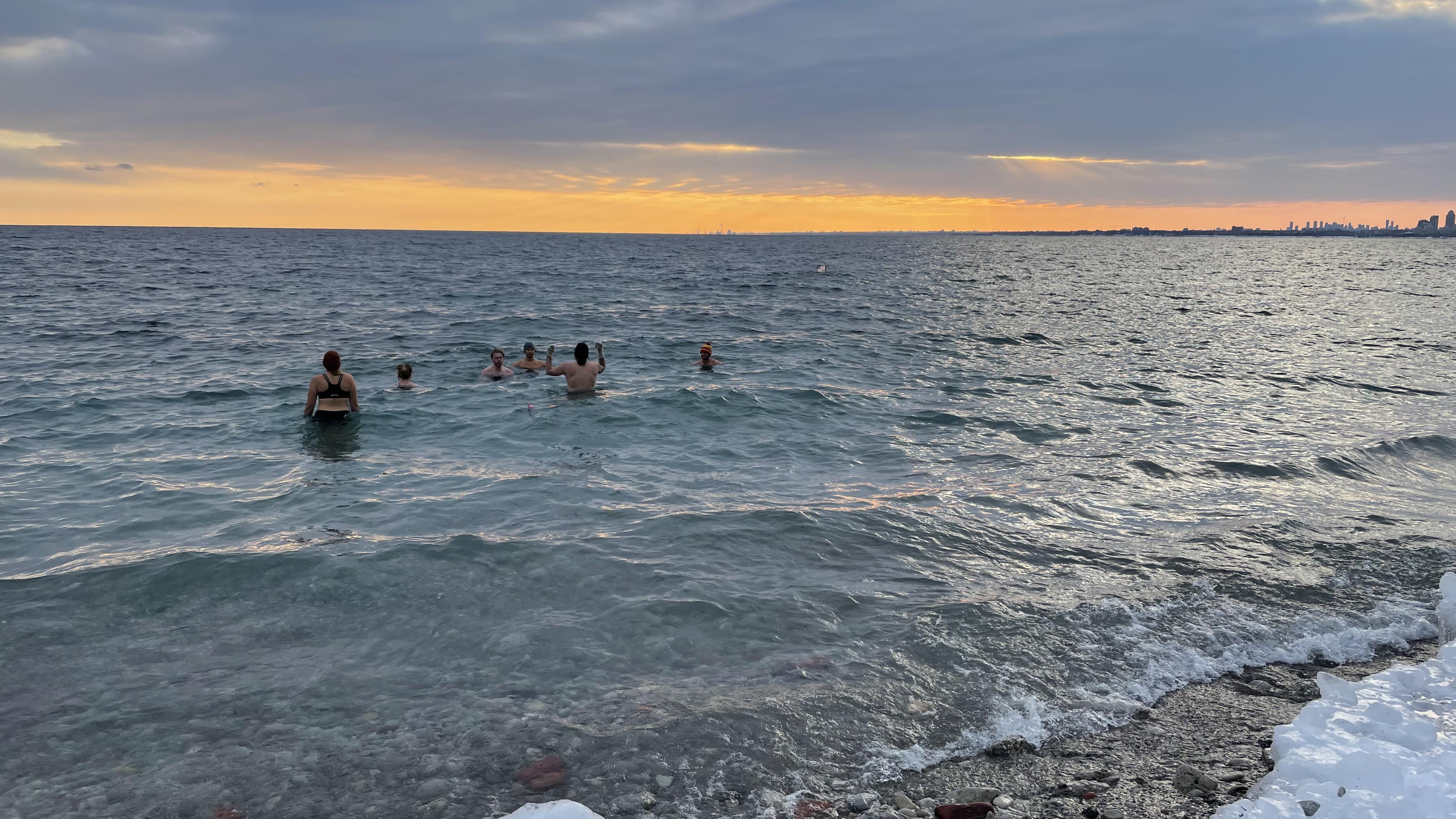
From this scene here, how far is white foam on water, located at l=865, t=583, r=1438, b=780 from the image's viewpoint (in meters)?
5.59

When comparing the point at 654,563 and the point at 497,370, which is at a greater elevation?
the point at 497,370

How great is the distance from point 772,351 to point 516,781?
21.1 metres

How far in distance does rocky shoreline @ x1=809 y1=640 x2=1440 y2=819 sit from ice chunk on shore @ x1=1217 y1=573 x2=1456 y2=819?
0.91 ft

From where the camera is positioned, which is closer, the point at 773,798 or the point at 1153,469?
the point at 773,798

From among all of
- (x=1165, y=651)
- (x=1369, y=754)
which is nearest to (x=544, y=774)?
(x=1369, y=754)

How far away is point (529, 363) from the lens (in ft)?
68.0

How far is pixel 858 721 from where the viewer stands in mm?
5758

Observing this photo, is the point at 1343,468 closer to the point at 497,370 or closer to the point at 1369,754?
the point at 1369,754

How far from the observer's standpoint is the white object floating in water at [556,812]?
433 cm

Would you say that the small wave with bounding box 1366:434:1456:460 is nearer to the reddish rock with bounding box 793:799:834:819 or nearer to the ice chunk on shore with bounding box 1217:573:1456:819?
the ice chunk on shore with bounding box 1217:573:1456:819

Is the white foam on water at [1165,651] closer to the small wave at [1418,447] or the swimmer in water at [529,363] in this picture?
the small wave at [1418,447]

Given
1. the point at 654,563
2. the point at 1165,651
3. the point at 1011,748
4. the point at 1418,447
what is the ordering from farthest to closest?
the point at 1418,447 → the point at 654,563 → the point at 1165,651 → the point at 1011,748

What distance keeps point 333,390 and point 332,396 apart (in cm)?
14

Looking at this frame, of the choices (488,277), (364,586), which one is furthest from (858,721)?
(488,277)
